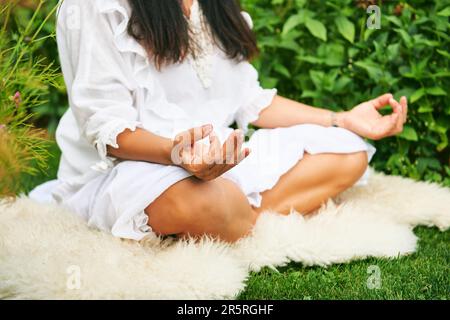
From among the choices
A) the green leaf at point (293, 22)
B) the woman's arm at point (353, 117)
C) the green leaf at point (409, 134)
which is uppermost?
the green leaf at point (293, 22)

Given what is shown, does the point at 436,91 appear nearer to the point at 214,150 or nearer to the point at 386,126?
the point at 386,126

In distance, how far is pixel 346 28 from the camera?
290cm

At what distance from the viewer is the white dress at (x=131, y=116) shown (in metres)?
1.91

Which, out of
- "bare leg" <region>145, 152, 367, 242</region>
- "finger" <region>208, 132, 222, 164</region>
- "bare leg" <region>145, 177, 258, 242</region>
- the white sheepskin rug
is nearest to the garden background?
the white sheepskin rug

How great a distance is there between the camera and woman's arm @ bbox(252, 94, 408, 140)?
2.28 meters

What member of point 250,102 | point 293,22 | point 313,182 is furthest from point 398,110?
point 293,22

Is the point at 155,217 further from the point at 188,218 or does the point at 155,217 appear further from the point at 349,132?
the point at 349,132

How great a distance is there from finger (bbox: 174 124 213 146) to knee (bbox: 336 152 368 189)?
0.69 m

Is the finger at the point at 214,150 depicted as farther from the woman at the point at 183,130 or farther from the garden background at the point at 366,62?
the garden background at the point at 366,62

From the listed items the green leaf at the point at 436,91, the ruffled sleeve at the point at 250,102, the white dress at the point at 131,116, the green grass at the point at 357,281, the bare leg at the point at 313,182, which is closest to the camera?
the green grass at the point at 357,281

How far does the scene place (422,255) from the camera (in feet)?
6.80

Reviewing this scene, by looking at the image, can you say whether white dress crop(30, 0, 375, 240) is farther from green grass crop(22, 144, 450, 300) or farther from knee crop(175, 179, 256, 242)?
green grass crop(22, 144, 450, 300)

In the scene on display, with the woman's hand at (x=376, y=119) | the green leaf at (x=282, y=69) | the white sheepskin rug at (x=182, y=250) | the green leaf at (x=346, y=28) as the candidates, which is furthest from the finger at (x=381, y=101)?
the green leaf at (x=282, y=69)

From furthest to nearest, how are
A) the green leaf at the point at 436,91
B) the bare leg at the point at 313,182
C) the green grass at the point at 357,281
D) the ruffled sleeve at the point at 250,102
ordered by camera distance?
1. the green leaf at the point at 436,91
2. the ruffled sleeve at the point at 250,102
3. the bare leg at the point at 313,182
4. the green grass at the point at 357,281
